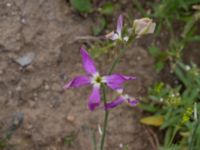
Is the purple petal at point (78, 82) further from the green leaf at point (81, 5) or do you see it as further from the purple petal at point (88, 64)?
the green leaf at point (81, 5)

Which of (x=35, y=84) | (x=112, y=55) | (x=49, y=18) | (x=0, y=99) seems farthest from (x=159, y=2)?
(x=0, y=99)

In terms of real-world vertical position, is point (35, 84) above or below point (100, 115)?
above

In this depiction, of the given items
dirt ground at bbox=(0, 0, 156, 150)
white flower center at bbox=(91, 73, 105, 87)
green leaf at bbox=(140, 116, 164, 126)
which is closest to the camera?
white flower center at bbox=(91, 73, 105, 87)

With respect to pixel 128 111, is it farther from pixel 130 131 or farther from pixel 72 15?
pixel 72 15

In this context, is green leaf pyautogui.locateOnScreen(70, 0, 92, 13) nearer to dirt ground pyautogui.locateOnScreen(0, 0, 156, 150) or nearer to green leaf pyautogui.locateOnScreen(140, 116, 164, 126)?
dirt ground pyautogui.locateOnScreen(0, 0, 156, 150)

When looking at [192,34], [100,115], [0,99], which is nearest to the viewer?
[0,99]

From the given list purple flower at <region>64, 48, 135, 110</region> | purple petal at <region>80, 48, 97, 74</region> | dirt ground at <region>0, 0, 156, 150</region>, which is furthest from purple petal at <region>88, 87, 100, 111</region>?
dirt ground at <region>0, 0, 156, 150</region>

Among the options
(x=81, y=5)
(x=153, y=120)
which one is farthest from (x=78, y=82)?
(x=81, y=5)
